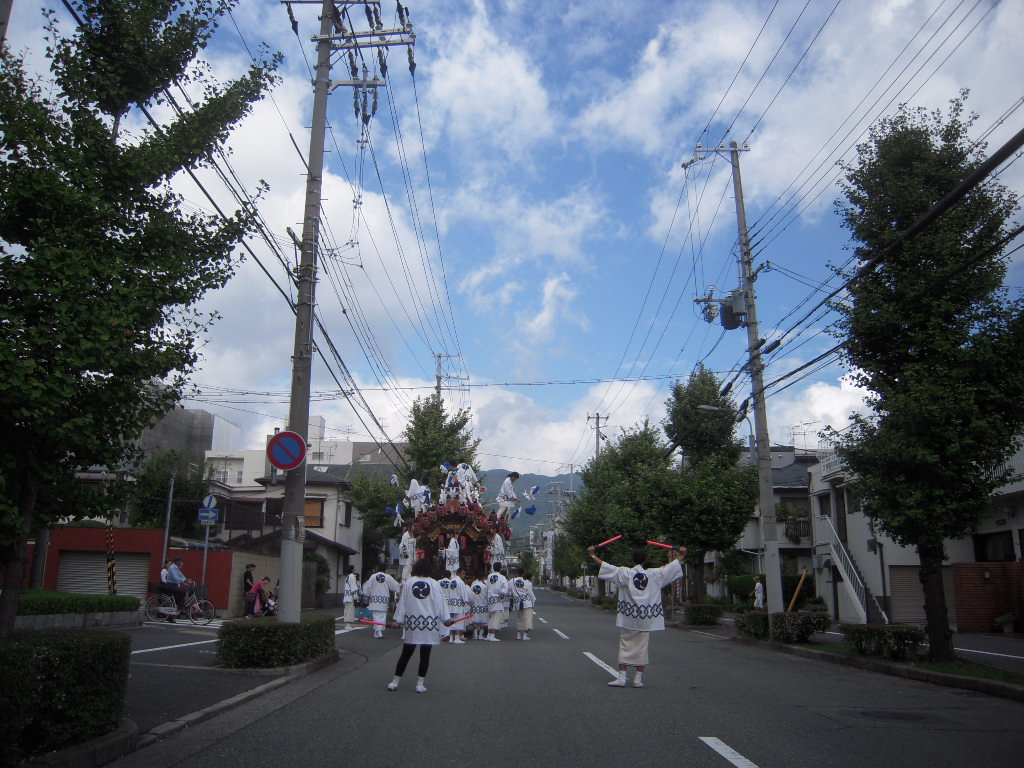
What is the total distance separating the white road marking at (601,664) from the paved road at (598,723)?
0.18m

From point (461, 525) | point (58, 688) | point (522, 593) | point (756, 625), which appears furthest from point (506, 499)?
point (58, 688)

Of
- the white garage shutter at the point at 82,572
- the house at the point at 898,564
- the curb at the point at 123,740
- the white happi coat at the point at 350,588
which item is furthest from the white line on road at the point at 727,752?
the white garage shutter at the point at 82,572

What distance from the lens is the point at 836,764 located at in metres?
6.19

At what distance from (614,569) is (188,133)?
7.56 m

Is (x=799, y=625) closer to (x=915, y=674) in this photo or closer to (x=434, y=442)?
(x=915, y=674)

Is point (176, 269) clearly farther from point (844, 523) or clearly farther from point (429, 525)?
point (844, 523)

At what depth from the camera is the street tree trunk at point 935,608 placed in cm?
1341

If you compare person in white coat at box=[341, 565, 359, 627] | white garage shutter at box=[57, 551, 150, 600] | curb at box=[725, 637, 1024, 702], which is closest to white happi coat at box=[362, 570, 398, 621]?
person in white coat at box=[341, 565, 359, 627]

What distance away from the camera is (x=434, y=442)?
39.6 meters

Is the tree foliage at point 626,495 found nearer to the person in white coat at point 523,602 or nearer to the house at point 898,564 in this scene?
the house at point 898,564

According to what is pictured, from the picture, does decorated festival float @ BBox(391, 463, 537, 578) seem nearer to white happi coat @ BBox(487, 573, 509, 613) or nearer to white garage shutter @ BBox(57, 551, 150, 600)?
white happi coat @ BBox(487, 573, 509, 613)

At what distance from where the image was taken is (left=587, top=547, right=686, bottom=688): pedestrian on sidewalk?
1048 centimetres

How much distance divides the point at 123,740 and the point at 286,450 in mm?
5819

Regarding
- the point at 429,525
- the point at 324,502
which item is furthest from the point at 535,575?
the point at 429,525
